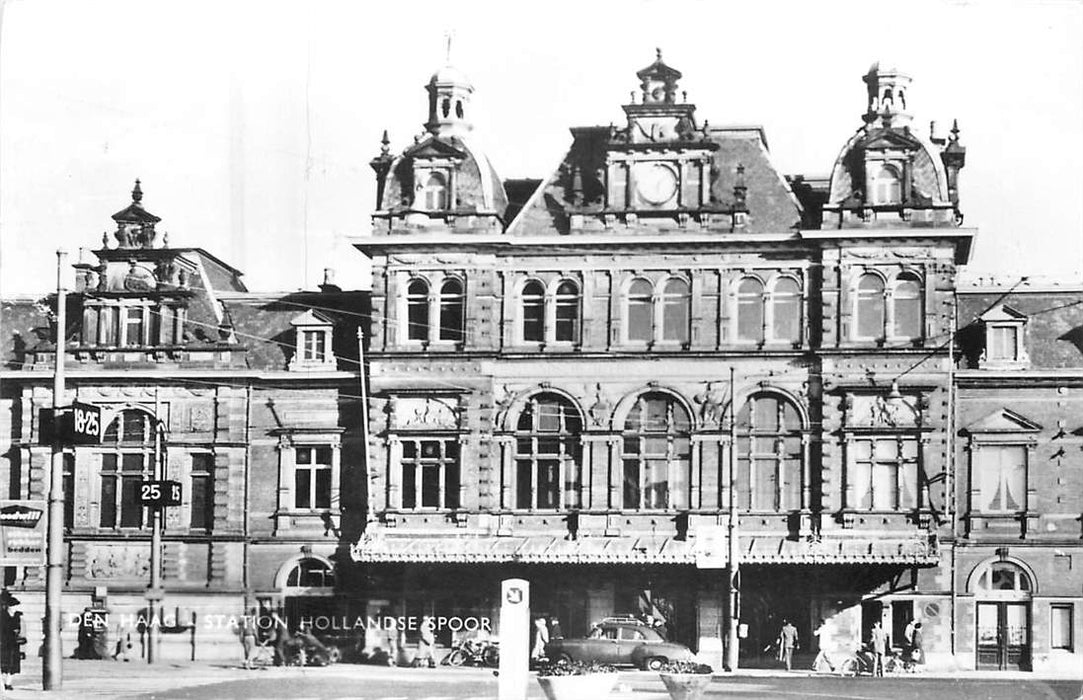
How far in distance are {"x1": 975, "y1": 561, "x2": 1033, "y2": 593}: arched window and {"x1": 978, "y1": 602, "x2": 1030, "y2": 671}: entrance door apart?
0.16 meters

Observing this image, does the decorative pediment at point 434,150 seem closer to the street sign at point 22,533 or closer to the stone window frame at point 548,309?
the stone window frame at point 548,309

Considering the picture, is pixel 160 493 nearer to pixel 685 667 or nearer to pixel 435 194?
→ pixel 435 194

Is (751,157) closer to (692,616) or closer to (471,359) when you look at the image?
(471,359)

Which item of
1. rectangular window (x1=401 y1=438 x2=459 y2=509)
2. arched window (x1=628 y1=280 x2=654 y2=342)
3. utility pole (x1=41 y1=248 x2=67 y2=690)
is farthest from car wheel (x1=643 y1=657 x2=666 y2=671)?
utility pole (x1=41 y1=248 x2=67 y2=690)

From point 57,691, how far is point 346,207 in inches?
235

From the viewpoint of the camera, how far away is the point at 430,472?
815 inches

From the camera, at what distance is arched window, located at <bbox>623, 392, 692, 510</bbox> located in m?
20.0

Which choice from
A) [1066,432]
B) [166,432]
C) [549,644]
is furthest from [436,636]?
[1066,432]

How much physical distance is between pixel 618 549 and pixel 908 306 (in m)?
4.16

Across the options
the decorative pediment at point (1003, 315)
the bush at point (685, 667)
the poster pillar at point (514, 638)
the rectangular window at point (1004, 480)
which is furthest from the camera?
the decorative pediment at point (1003, 315)

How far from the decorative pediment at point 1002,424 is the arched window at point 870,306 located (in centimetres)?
145

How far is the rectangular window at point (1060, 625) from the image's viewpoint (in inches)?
761

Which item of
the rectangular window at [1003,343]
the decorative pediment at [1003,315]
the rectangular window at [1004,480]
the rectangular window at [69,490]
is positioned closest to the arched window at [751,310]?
the decorative pediment at [1003,315]

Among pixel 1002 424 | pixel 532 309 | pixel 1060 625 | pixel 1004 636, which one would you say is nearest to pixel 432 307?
pixel 532 309
